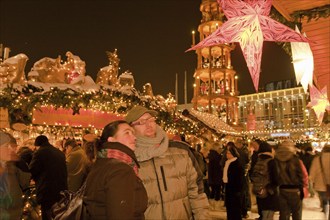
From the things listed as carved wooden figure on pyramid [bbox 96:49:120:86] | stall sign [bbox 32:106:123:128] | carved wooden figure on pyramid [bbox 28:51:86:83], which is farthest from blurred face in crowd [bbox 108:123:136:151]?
carved wooden figure on pyramid [bbox 96:49:120:86]

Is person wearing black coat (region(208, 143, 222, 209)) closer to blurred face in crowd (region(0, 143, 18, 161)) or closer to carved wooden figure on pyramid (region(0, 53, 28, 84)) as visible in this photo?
carved wooden figure on pyramid (region(0, 53, 28, 84))

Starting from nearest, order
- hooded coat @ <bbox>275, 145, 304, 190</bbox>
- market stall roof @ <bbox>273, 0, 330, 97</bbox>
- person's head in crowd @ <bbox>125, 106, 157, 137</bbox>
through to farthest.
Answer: person's head in crowd @ <bbox>125, 106, 157, 137</bbox>
hooded coat @ <bbox>275, 145, 304, 190</bbox>
market stall roof @ <bbox>273, 0, 330, 97</bbox>

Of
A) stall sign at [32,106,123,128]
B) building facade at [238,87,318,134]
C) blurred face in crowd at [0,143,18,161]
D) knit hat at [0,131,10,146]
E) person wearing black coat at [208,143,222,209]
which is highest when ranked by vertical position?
building facade at [238,87,318,134]

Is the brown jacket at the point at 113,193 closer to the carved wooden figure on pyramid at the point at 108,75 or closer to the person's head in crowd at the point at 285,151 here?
the person's head in crowd at the point at 285,151

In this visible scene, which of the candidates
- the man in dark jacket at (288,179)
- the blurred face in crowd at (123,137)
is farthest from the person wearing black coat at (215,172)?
the blurred face in crowd at (123,137)

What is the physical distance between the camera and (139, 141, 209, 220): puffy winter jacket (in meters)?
3.05

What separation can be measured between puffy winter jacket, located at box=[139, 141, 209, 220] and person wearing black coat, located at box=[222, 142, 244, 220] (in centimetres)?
409

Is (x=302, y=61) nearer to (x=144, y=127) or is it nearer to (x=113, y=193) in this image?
(x=144, y=127)

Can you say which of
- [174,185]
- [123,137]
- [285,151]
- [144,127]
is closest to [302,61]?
[285,151]

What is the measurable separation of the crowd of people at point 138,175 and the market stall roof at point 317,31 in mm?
3716

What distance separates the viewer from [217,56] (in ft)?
95.2

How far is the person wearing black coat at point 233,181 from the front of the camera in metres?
7.39

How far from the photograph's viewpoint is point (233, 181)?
24.6 ft

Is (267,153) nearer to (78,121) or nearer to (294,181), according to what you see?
(294,181)
